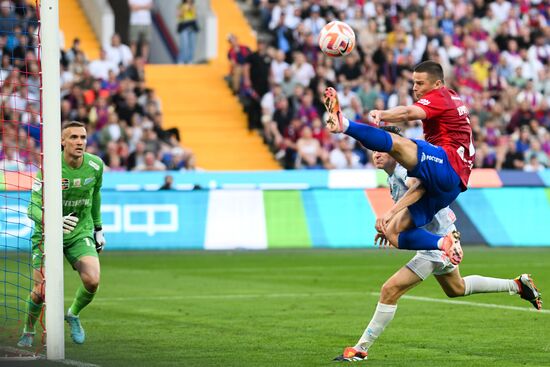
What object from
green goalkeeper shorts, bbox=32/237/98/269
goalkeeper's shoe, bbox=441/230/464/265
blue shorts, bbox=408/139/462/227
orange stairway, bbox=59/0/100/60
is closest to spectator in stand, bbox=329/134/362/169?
orange stairway, bbox=59/0/100/60

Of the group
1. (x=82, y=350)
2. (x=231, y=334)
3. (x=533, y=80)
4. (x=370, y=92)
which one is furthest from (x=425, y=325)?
(x=533, y=80)

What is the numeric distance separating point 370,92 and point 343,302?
15.0 metres

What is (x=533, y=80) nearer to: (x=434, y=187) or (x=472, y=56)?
(x=472, y=56)

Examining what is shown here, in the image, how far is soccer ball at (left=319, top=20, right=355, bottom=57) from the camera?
11.6 metres

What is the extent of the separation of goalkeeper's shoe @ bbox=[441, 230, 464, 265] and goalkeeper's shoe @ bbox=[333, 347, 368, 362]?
1.14 metres

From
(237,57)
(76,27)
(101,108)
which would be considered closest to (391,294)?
(101,108)

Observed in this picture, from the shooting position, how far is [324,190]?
1013 inches

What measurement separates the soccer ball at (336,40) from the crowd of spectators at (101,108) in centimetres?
1485

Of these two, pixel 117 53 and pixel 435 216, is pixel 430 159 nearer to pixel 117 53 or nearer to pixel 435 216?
pixel 435 216

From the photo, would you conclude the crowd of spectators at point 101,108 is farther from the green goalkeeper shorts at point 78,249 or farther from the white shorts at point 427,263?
the white shorts at point 427,263

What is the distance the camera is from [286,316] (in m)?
15.1

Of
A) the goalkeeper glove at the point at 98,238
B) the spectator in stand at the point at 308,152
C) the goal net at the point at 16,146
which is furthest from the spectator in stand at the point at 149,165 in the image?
the goalkeeper glove at the point at 98,238

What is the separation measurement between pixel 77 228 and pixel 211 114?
807 inches

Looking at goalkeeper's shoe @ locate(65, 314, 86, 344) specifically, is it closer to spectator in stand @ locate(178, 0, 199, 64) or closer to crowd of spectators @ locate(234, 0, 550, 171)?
crowd of spectators @ locate(234, 0, 550, 171)
